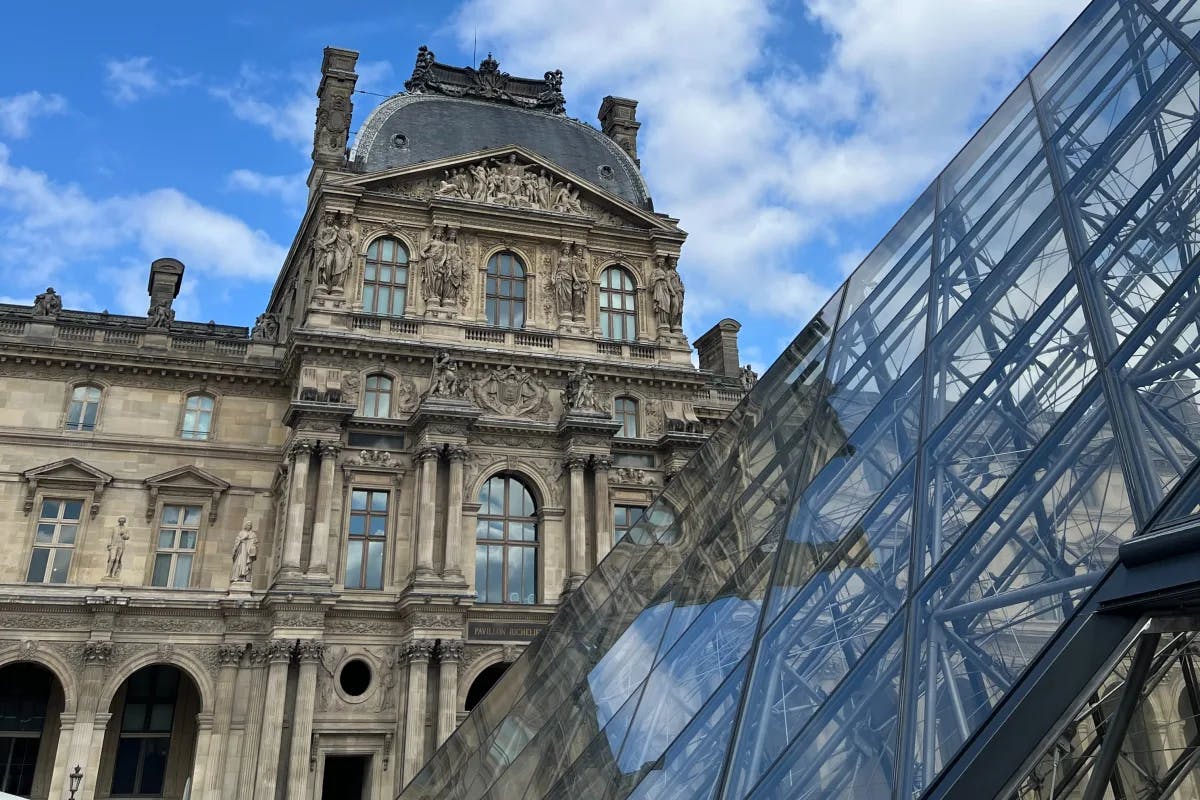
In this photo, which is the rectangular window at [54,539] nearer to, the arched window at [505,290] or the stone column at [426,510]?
the stone column at [426,510]

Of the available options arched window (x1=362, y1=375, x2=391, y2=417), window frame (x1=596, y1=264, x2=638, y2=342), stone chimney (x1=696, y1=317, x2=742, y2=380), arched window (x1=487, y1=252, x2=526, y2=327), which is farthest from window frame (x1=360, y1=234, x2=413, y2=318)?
stone chimney (x1=696, y1=317, x2=742, y2=380)

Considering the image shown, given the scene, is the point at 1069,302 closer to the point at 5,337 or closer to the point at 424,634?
the point at 424,634

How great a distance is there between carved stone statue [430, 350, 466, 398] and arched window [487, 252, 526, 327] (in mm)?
2700

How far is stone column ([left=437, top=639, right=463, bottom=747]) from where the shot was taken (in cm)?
2516

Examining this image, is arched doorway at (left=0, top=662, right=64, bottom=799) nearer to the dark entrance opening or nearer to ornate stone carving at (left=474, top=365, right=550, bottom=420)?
the dark entrance opening

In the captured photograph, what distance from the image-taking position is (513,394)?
97.2 ft

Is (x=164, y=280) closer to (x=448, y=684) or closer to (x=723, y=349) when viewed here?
(x=448, y=684)

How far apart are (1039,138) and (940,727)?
6.50 m

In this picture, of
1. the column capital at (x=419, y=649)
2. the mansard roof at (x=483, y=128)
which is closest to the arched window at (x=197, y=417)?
the mansard roof at (x=483, y=128)

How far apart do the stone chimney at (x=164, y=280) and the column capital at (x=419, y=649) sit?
50.6 ft

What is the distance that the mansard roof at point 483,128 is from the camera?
108 ft

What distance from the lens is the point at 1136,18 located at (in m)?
9.49

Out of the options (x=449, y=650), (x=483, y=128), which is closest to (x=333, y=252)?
(x=483, y=128)

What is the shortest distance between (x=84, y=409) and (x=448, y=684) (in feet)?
41.9
